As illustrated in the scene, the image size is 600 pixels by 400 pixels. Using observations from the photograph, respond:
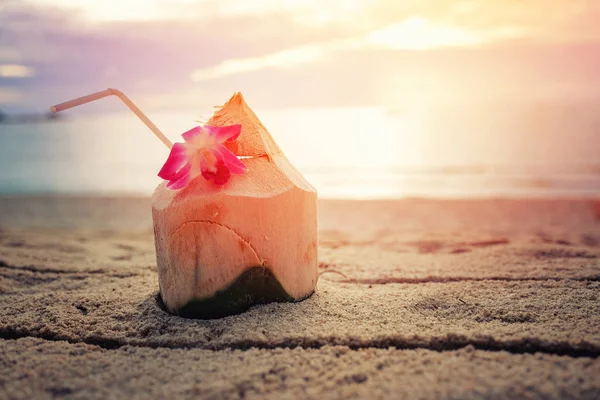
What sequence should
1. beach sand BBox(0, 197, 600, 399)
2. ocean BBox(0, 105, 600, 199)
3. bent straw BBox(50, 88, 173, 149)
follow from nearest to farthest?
1. beach sand BBox(0, 197, 600, 399)
2. bent straw BBox(50, 88, 173, 149)
3. ocean BBox(0, 105, 600, 199)

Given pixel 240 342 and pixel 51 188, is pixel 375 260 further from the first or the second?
pixel 51 188

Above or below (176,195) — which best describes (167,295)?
below

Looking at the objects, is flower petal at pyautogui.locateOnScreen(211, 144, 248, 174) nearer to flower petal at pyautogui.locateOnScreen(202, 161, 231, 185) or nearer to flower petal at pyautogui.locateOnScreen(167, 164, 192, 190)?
flower petal at pyautogui.locateOnScreen(202, 161, 231, 185)

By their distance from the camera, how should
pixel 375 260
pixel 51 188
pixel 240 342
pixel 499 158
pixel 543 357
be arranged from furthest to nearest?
1. pixel 499 158
2. pixel 51 188
3. pixel 375 260
4. pixel 240 342
5. pixel 543 357

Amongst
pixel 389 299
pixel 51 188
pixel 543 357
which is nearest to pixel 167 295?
pixel 389 299

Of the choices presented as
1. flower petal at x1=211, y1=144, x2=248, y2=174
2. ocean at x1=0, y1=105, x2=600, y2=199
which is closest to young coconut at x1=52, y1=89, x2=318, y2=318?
flower petal at x1=211, y1=144, x2=248, y2=174

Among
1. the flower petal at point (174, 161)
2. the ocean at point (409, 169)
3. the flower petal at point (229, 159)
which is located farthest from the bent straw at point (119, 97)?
the ocean at point (409, 169)
